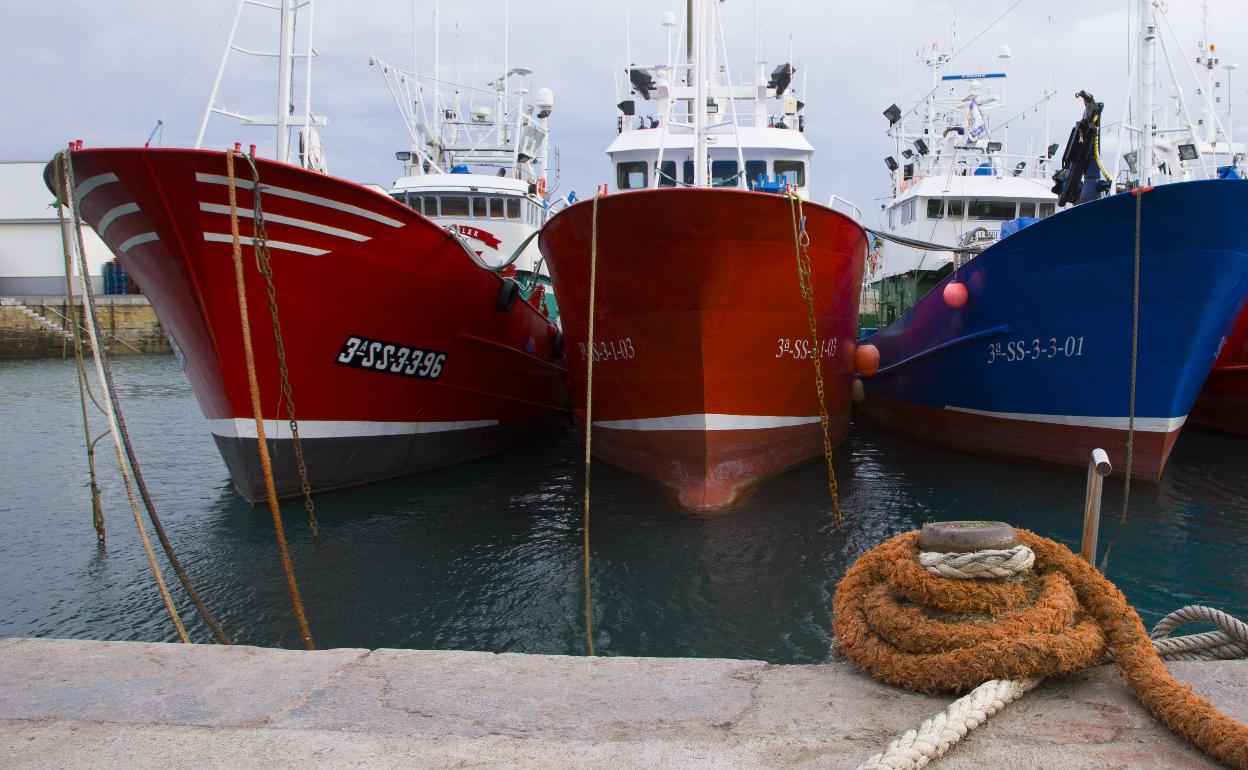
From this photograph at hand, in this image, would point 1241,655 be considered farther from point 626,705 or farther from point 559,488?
point 559,488

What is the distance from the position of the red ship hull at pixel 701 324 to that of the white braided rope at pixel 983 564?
430 centimetres

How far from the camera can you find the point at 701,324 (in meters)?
6.59

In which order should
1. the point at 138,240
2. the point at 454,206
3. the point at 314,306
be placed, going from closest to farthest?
1. the point at 138,240
2. the point at 314,306
3. the point at 454,206

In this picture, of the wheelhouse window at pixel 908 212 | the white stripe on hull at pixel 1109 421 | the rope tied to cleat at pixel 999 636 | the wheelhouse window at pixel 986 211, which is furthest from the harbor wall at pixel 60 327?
the rope tied to cleat at pixel 999 636

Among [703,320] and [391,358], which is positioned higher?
[703,320]

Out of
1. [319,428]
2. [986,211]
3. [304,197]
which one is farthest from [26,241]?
[986,211]

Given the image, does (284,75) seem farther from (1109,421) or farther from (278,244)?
(1109,421)

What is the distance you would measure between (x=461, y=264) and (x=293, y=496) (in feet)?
8.52

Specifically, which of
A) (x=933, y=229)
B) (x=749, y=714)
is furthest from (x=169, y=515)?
(x=933, y=229)

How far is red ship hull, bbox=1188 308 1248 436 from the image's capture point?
1012 cm

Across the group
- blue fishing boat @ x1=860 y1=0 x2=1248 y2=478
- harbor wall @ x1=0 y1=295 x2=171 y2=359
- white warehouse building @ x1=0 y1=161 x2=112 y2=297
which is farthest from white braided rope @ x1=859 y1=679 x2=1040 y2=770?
white warehouse building @ x1=0 y1=161 x2=112 y2=297

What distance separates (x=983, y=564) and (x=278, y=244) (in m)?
5.70

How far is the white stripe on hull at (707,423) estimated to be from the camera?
6855 mm

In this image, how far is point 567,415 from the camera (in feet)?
41.3
